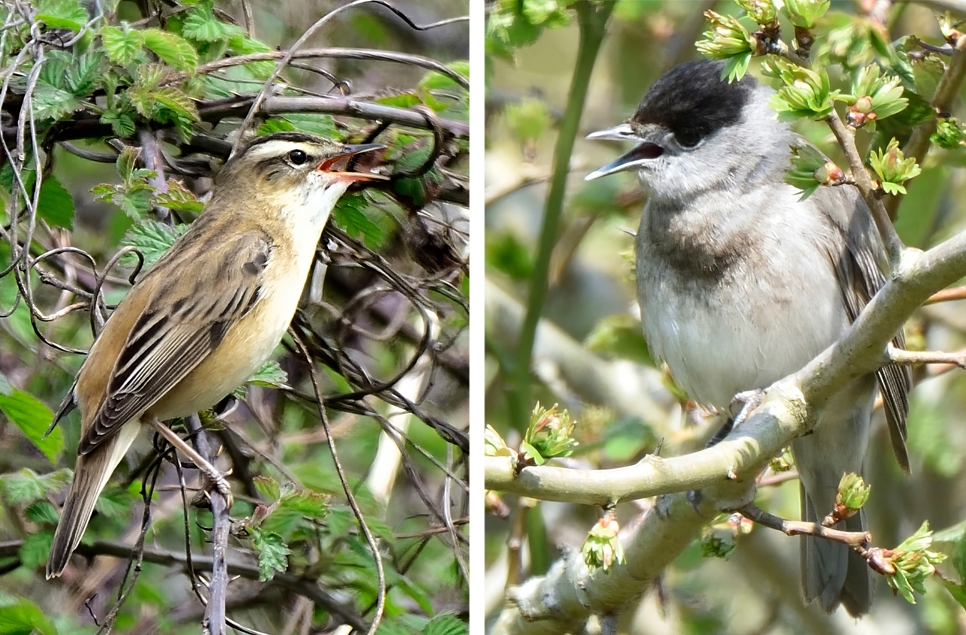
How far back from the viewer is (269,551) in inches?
47.3

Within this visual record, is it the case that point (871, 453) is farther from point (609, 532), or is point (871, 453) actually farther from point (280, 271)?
point (280, 271)

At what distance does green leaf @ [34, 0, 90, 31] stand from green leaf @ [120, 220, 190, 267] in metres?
0.26

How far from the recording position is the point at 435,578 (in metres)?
1.38

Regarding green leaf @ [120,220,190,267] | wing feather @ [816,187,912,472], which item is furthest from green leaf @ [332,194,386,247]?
wing feather @ [816,187,912,472]

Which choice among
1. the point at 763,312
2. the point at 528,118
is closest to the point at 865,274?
the point at 763,312

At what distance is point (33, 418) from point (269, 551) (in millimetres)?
363

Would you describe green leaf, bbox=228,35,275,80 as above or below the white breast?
above

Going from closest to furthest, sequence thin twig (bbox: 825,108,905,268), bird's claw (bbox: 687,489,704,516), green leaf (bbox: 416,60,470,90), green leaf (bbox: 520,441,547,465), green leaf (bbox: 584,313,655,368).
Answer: thin twig (bbox: 825,108,905,268)
green leaf (bbox: 520,441,547,465)
bird's claw (bbox: 687,489,704,516)
green leaf (bbox: 416,60,470,90)
green leaf (bbox: 584,313,655,368)

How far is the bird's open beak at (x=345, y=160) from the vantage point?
1278 mm

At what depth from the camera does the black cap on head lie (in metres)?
1.32

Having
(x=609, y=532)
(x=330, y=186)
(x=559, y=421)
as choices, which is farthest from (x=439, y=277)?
(x=609, y=532)

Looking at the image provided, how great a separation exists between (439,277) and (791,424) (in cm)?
51

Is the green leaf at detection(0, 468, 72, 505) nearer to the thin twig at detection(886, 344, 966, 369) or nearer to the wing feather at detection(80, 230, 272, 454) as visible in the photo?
the wing feather at detection(80, 230, 272, 454)

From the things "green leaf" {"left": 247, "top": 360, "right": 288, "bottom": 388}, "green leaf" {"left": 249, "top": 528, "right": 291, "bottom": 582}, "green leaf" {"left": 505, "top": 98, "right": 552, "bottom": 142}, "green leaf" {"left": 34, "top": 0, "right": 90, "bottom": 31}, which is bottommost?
"green leaf" {"left": 249, "top": 528, "right": 291, "bottom": 582}
